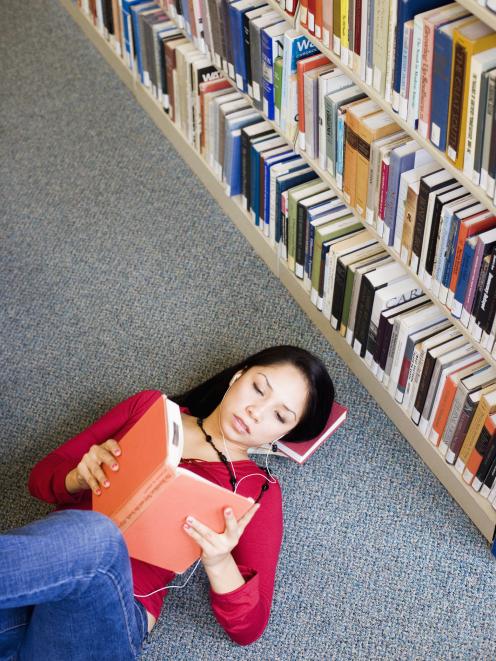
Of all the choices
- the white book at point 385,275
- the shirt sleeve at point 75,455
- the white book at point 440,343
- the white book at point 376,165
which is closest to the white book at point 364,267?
the white book at point 385,275

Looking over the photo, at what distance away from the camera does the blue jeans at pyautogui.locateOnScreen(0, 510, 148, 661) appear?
133cm

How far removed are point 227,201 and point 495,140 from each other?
1.27m

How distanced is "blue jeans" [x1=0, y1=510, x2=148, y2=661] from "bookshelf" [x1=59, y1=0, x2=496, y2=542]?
877 mm

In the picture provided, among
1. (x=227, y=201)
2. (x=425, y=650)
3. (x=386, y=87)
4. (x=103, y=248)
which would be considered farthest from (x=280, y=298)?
(x=425, y=650)

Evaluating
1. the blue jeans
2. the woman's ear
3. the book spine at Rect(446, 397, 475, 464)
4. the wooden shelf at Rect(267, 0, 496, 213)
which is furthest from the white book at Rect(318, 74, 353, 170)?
the blue jeans

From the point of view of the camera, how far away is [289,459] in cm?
212

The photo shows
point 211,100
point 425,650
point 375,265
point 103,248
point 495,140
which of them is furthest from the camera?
point 103,248

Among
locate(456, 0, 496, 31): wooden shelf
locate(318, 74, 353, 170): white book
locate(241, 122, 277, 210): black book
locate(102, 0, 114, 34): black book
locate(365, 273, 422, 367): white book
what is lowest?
locate(365, 273, 422, 367): white book

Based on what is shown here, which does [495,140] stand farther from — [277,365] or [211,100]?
[211,100]

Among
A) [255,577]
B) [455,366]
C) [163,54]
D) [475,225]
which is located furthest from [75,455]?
[163,54]

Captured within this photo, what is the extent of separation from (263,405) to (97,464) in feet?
1.20

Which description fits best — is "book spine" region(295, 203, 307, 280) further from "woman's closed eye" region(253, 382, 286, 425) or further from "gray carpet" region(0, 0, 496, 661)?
"woman's closed eye" region(253, 382, 286, 425)

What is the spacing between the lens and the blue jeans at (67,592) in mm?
1330

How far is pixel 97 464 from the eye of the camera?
66.7 inches
